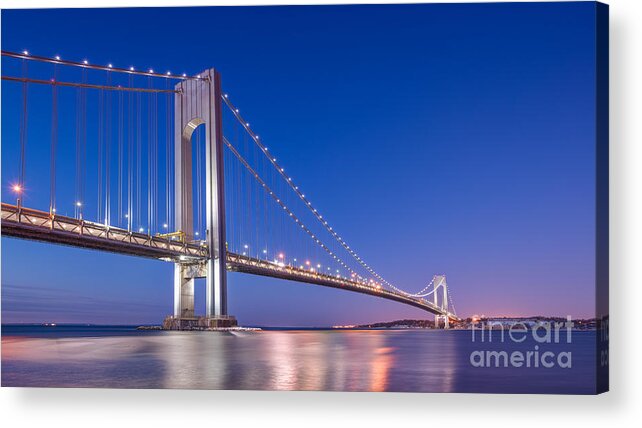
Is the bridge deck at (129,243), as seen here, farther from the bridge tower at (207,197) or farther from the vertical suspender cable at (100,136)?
the vertical suspender cable at (100,136)

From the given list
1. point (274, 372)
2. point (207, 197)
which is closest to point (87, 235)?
point (207, 197)

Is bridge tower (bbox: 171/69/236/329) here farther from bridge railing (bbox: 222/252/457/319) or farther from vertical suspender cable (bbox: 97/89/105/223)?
vertical suspender cable (bbox: 97/89/105/223)

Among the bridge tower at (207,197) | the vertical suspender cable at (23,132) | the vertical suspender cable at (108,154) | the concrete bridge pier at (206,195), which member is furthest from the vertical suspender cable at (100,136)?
the bridge tower at (207,197)

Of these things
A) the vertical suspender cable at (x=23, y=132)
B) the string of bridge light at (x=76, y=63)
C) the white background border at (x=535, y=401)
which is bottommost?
the white background border at (x=535, y=401)

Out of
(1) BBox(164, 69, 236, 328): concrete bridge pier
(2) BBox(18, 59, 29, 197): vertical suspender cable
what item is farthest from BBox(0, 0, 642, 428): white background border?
Result: (1) BBox(164, 69, 236, 328): concrete bridge pier

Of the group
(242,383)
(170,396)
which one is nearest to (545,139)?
(242,383)

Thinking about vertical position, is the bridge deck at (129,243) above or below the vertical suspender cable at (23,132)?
below

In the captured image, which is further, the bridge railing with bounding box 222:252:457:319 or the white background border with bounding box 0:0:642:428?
the bridge railing with bounding box 222:252:457:319
